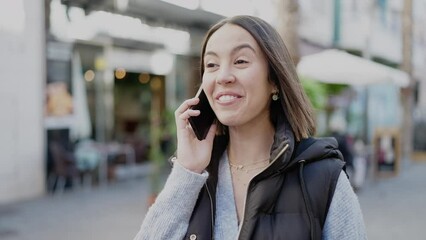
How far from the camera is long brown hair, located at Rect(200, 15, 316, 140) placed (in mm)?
1682

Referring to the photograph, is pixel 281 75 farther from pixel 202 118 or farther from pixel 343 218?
pixel 343 218

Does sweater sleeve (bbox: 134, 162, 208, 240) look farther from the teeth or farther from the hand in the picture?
the teeth

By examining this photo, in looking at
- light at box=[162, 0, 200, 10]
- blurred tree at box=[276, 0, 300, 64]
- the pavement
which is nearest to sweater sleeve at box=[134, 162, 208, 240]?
blurred tree at box=[276, 0, 300, 64]

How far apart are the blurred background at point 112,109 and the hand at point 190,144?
5266 millimetres

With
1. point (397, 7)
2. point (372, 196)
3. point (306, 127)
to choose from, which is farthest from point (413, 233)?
point (397, 7)

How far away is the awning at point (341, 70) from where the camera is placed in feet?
35.1

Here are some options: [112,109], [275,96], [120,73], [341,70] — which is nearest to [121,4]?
[120,73]

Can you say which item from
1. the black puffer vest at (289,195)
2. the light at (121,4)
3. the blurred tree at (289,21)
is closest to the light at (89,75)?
the light at (121,4)

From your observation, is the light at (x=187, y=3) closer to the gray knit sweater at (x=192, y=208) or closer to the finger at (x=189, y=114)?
the finger at (x=189, y=114)

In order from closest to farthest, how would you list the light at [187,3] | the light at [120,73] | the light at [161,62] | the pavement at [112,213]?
the pavement at [112,213], the light at [187,3], the light at [120,73], the light at [161,62]

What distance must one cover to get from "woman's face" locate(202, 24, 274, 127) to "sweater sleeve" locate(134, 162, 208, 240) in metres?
0.21

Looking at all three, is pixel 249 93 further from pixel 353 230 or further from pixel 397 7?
pixel 397 7

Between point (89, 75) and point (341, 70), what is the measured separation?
5.75 meters

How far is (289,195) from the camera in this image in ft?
5.16
